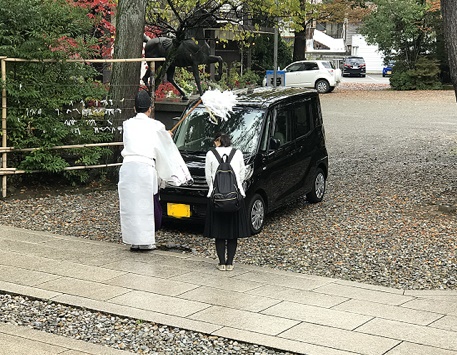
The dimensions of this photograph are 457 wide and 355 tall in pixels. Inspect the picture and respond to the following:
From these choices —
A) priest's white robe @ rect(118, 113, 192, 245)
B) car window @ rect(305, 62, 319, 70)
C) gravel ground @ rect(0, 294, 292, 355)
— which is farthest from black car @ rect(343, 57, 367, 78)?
gravel ground @ rect(0, 294, 292, 355)

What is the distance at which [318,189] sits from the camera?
12781 millimetres

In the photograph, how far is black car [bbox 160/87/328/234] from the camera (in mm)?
10258

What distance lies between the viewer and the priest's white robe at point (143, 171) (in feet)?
29.6

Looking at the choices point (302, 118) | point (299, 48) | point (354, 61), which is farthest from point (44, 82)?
point (354, 61)

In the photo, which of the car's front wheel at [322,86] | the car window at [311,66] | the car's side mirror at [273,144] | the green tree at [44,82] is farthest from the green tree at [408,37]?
the car's side mirror at [273,144]

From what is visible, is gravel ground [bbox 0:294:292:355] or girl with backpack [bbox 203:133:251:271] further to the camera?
girl with backpack [bbox 203:133:251:271]

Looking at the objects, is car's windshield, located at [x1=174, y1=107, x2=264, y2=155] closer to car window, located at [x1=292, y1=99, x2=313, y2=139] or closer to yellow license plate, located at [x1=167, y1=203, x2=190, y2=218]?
car window, located at [x1=292, y1=99, x2=313, y2=139]

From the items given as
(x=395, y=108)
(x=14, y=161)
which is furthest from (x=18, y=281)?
(x=395, y=108)

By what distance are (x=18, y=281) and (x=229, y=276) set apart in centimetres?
217

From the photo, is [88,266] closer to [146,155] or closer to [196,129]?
[146,155]

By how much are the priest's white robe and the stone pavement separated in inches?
13.6

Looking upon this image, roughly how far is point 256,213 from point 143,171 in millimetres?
2053

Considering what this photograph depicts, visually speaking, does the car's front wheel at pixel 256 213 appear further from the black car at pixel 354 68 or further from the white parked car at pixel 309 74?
the black car at pixel 354 68

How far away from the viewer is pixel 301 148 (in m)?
12.0
